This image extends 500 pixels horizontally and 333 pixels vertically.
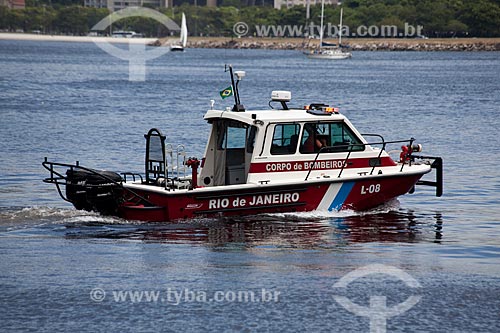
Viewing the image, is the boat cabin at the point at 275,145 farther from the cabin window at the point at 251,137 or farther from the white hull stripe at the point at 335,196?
the white hull stripe at the point at 335,196

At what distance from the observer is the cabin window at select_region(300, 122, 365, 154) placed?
21812mm

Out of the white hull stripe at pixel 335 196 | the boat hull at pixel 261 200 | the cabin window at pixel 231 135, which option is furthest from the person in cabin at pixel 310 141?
the cabin window at pixel 231 135

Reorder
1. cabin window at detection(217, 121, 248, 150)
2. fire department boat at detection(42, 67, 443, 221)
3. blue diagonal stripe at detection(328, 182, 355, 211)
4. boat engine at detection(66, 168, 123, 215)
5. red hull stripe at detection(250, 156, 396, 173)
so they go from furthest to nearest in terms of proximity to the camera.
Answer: blue diagonal stripe at detection(328, 182, 355, 211) → cabin window at detection(217, 121, 248, 150) → red hull stripe at detection(250, 156, 396, 173) → fire department boat at detection(42, 67, 443, 221) → boat engine at detection(66, 168, 123, 215)

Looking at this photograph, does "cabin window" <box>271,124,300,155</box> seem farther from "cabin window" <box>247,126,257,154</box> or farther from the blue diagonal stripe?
the blue diagonal stripe

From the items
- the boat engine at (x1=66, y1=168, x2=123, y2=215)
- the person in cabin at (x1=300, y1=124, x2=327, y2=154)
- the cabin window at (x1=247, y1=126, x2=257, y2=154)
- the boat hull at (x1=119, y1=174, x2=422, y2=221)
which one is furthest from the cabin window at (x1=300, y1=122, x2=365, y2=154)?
the boat engine at (x1=66, y1=168, x2=123, y2=215)

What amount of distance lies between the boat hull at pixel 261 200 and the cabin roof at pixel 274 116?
1.40m

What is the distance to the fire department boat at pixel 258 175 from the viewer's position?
68.3 ft

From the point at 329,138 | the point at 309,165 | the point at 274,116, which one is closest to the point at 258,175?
the point at 309,165

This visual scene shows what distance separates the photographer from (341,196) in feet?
72.7

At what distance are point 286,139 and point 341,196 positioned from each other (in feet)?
5.83

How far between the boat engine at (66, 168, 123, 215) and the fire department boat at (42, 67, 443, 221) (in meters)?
0.02

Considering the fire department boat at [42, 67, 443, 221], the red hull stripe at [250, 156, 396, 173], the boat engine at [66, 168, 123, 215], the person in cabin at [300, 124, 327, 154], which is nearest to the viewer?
the boat engine at [66, 168, 123, 215]

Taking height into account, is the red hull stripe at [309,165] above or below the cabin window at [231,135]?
below

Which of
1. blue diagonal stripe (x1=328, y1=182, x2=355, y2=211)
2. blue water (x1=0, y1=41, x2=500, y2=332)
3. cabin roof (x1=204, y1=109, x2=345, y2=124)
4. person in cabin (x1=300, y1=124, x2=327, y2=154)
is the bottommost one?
blue water (x1=0, y1=41, x2=500, y2=332)
